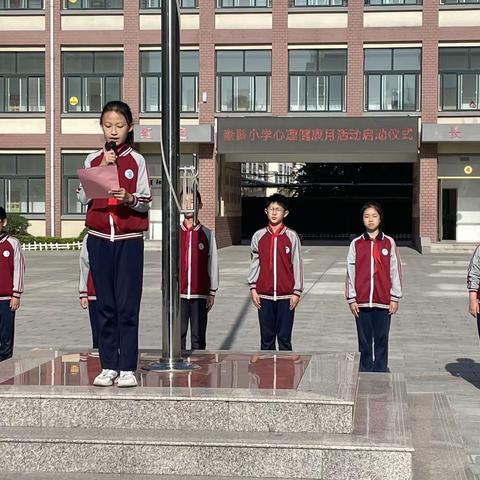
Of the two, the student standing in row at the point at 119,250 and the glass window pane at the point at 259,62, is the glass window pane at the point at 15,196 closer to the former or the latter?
the glass window pane at the point at 259,62

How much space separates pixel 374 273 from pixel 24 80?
93.1 ft

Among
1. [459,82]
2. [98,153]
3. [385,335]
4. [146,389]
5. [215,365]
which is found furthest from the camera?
[459,82]

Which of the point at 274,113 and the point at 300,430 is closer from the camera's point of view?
the point at 300,430

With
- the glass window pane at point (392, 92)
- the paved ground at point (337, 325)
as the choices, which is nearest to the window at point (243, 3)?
the glass window pane at point (392, 92)

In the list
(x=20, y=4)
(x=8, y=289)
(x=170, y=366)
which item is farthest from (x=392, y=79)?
(x=170, y=366)

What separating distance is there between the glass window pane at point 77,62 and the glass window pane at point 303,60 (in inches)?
295

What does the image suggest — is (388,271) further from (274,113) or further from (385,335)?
(274,113)

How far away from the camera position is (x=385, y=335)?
25.3 feet

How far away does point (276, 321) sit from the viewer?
816cm

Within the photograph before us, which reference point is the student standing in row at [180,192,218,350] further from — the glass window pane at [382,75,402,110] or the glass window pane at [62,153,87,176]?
the glass window pane at [62,153,87,176]

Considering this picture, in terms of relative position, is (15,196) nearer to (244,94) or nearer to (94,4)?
(94,4)

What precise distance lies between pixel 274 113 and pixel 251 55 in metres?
2.30

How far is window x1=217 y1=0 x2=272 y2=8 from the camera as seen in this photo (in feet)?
107

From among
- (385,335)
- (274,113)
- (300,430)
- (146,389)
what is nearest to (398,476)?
(300,430)
